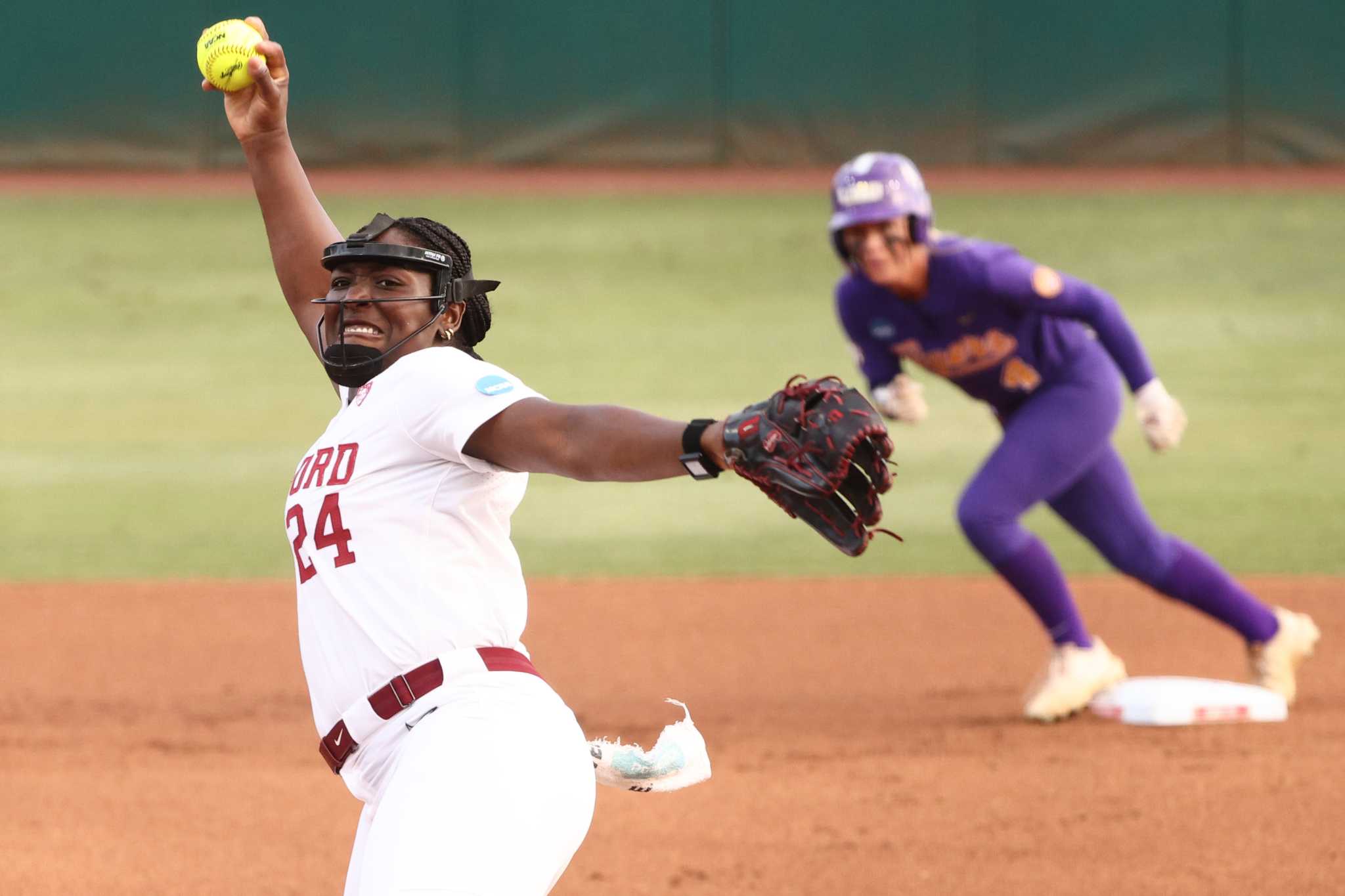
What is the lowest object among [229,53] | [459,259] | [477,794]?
[477,794]

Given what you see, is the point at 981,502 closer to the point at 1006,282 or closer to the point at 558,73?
the point at 1006,282

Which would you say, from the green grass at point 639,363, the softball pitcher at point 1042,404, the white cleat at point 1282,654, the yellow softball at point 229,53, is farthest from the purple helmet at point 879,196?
the green grass at point 639,363

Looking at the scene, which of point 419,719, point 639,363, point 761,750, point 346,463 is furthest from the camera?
point 639,363

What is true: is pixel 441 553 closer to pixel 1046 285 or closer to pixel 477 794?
pixel 477 794

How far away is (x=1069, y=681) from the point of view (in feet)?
18.4

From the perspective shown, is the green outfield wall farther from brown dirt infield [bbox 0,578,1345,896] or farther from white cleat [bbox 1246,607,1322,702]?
white cleat [bbox 1246,607,1322,702]

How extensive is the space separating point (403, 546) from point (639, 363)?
32.5 feet

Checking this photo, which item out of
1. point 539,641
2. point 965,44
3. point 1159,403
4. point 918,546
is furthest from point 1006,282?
point 965,44

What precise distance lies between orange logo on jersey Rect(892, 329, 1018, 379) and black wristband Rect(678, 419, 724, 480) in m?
3.55

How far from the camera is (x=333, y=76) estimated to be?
17641 millimetres

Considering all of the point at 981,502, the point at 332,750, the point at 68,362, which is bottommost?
the point at 68,362

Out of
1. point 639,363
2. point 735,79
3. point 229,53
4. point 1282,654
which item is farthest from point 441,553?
point 735,79

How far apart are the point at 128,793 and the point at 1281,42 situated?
15266 mm

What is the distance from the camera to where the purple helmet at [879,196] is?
571 centimetres
